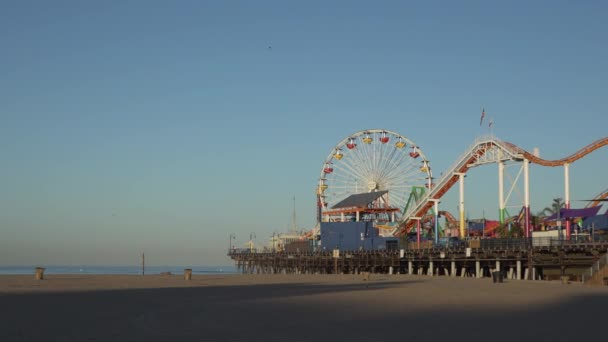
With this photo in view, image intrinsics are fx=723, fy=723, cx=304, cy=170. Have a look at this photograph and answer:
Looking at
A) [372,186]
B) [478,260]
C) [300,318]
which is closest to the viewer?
[300,318]

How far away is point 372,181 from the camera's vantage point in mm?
112938

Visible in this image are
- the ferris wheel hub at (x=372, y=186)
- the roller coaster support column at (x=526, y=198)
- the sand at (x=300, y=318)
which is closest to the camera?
the sand at (x=300, y=318)

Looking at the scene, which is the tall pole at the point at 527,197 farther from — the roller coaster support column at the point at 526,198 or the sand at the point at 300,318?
the sand at the point at 300,318

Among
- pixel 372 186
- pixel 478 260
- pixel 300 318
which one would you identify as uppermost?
pixel 372 186

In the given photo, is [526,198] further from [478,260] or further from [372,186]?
[372,186]

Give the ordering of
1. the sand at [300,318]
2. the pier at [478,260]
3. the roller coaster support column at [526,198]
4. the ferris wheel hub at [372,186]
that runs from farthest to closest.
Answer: the ferris wheel hub at [372,186], the roller coaster support column at [526,198], the pier at [478,260], the sand at [300,318]

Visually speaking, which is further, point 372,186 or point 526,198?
point 372,186

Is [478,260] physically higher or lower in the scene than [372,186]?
lower

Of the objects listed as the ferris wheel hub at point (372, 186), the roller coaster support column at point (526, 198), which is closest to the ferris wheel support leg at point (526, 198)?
the roller coaster support column at point (526, 198)

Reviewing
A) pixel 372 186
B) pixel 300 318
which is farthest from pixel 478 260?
pixel 300 318

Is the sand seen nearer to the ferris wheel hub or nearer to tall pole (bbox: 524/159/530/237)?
tall pole (bbox: 524/159/530/237)

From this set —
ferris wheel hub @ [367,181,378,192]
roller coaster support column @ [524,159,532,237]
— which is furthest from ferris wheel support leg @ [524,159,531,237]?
ferris wheel hub @ [367,181,378,192]

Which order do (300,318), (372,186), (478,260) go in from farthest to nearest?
(372,186) < (478,260) < (300,318)

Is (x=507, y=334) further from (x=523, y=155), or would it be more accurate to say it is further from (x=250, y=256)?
(x=250, y=256)
